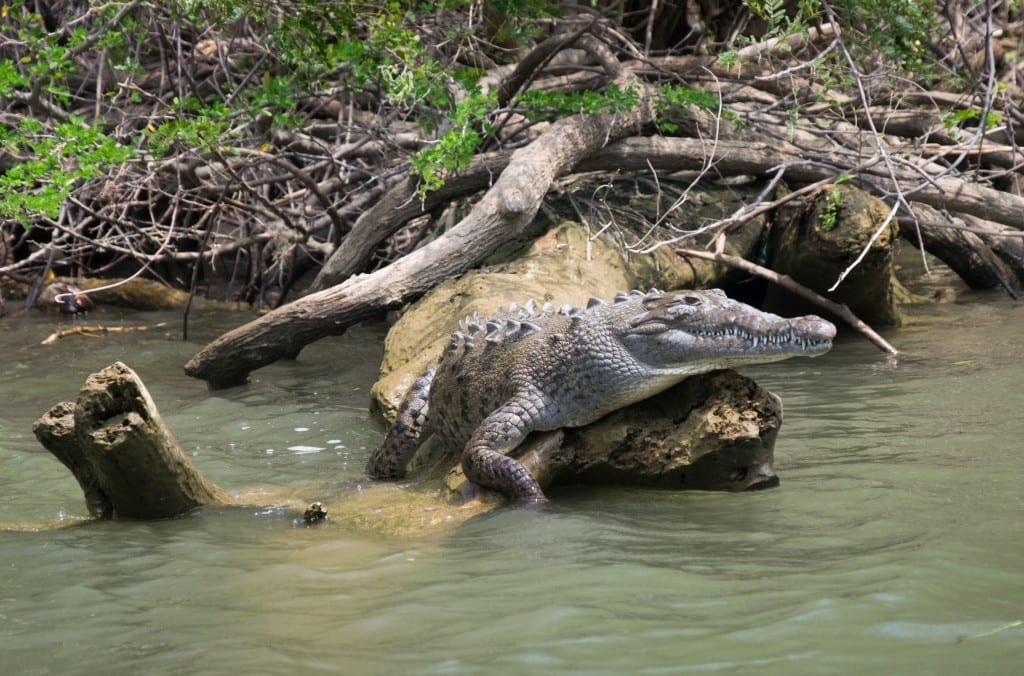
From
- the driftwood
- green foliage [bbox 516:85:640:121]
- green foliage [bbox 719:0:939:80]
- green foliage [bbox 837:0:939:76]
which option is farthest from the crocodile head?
green foliage [bbox 516:85:640:121]

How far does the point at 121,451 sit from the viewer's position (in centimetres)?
487

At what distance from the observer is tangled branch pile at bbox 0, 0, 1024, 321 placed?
26.8 feet

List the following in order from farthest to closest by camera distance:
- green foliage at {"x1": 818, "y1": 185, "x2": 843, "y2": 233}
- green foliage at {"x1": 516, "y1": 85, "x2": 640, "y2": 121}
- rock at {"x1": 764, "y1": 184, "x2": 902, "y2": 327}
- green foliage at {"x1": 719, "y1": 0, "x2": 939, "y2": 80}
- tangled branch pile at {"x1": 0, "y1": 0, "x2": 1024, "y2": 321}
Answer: green foliage at {"x1": 516, "y1": 85, "x2": 640, "y2": 121}
rock at {"x1": 764, "y1": 184, "x2": 902, "y2": 327}
green foliage at {"x1": 818, "y1": 185, "x2": 843, "y2": 233}
tangled branch pile at {"x1": 0, "y1": 0, "x2": 1024, "y2": 321}
green foliage at {"x1": 719, "y1": 0, "x2": 939, "y2": 80}

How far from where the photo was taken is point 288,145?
35.7 ft

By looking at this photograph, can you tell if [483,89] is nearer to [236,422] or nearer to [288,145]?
[288,145]

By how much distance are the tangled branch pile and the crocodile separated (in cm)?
253

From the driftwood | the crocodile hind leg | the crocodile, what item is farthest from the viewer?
the crocodile hind leg

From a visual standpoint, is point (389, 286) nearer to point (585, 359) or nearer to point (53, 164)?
point (53, 164)

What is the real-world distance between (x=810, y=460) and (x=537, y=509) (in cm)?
155

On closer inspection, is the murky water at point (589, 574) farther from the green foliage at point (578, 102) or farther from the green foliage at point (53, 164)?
the green foliage at point (578, 102)

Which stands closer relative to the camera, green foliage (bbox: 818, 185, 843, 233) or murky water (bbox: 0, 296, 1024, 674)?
murky water (bbox: 0, 296, 1024, 674)

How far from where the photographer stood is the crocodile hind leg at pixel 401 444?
20.0 feet

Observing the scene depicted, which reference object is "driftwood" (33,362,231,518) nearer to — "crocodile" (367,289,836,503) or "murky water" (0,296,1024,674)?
"murky water" (0,296,1024,674)

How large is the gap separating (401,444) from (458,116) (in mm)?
3145
